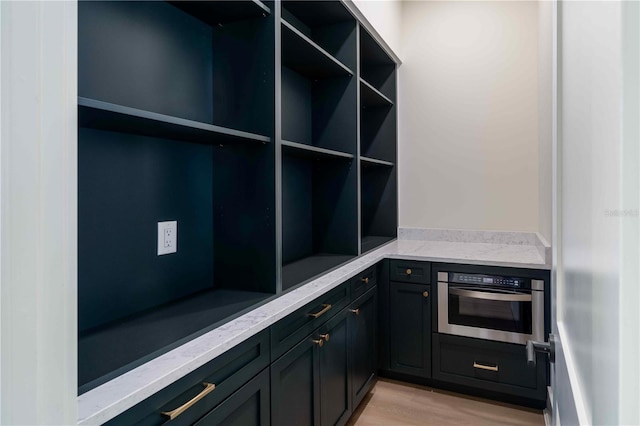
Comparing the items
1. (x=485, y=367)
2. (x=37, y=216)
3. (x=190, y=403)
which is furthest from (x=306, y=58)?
(x=485, y=367)

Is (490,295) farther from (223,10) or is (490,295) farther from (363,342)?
(223,10)

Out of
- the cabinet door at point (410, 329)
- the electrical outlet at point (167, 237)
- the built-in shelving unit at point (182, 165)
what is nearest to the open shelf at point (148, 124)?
the built-in shelving unit at point (182, 165)

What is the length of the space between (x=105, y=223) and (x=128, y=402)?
66 centimetres

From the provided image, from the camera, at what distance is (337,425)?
78.2 inches

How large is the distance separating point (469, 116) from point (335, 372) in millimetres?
2355

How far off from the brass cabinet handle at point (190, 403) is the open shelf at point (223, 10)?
4.44 ft

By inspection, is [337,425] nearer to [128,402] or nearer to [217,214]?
[217,214]

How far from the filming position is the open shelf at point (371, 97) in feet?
Answer: 9.04

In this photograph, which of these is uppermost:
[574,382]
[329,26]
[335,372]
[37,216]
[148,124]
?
[329,26]

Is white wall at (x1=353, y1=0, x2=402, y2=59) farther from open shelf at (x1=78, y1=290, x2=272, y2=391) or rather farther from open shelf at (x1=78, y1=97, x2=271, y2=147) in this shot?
open shelf at (x1=78, y1=290, x2=272, y2=391)

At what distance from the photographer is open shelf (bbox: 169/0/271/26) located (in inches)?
59.2

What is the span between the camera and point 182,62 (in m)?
1.59

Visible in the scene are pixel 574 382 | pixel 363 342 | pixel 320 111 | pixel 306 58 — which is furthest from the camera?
pixel 320 111

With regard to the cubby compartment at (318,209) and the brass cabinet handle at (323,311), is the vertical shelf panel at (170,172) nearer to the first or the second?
the brass cabinet handle at (323,311)
